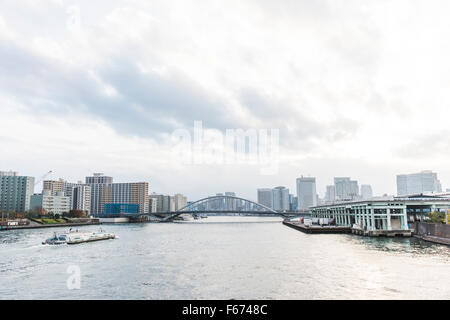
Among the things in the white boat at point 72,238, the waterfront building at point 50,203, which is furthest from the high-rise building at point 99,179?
the white boat at point 72,238

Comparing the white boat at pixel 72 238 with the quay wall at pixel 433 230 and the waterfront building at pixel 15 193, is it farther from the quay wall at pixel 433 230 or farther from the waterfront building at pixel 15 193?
the waterfront building at pixel 15 193

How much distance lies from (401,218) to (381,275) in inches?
1072

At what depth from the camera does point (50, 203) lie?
98.2 m

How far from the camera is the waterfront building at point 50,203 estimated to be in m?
97.2

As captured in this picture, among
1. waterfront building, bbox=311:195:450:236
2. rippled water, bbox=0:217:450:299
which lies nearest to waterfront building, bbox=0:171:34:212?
rippled water, bbox=0:217:450:299

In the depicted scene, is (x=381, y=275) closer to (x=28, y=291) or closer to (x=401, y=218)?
(x=28, y=291)

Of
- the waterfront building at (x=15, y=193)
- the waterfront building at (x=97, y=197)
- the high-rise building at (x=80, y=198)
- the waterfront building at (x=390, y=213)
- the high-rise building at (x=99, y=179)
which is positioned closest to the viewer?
the waterfront building at (x=390, y=213)

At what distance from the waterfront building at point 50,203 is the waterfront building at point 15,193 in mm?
2081

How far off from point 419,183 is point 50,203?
18422cm

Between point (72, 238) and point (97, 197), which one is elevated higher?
point (97, 197)

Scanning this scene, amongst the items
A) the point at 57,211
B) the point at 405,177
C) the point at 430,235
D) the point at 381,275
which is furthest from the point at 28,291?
the point at 405,177

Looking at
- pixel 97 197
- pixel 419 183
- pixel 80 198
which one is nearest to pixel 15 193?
pixel 80 198

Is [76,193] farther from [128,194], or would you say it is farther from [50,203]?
[50,203]
